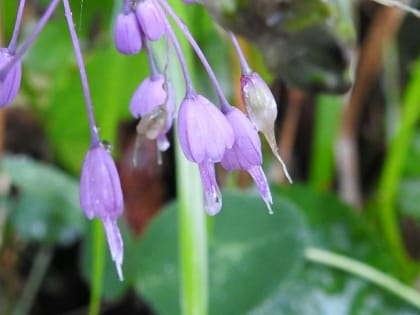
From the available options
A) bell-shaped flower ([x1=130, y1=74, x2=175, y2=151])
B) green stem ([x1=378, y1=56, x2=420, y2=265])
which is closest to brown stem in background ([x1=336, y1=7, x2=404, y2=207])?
green stem ([x1=378, y1=56, x2=420, y2=265])

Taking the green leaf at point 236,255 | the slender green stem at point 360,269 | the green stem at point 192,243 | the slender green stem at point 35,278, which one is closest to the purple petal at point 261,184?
the green stem at point 192,243

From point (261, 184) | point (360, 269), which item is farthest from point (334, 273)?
point (261, 184)

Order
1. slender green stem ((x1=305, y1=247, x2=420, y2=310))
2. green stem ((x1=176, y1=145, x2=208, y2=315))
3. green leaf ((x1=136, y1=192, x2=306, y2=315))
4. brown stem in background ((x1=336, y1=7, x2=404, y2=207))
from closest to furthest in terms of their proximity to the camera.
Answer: green stem ((x1=176, y1=145, x2=208, y2=315)), green leaf ((x1=136, y1=192, x2=306, y2=315)), slender green stem ((x1=305, y1=247, x2=420, y2=310)), brown stem in background ((x1=336, y1=7, x2=404, y2=207))

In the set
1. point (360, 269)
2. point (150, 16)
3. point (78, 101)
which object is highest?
point (150, 16)

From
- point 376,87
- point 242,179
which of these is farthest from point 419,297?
point 376,87

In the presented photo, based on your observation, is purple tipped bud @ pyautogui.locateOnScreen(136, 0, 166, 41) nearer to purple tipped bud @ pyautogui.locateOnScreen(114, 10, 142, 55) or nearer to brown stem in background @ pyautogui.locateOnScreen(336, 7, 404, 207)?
purple tipped bud @ pyautogui.locateOnScreen(114, 10, 142, 55)

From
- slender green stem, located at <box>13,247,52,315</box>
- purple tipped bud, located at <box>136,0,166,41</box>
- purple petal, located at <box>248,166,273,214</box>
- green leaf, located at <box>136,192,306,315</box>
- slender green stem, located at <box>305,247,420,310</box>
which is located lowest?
slender green stem, located at <box>305,247,420,310</box>

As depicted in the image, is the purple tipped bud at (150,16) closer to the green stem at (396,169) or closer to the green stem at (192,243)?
the green stem at (192,243)

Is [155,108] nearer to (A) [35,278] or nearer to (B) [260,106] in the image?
(B) [260,106]
